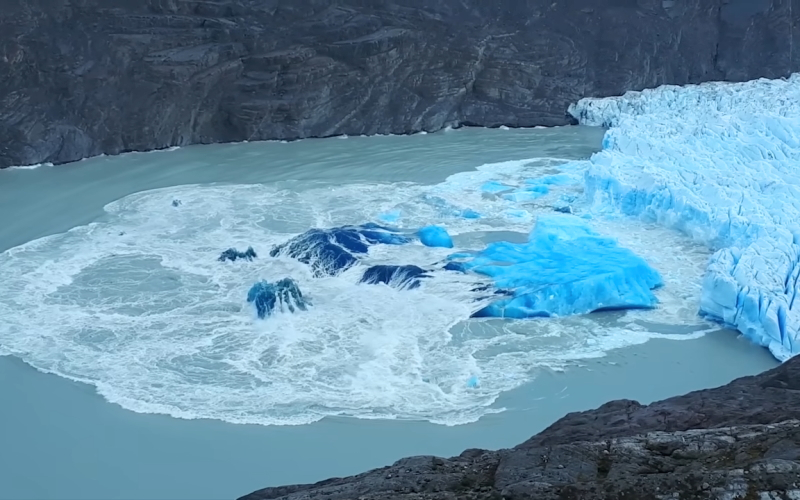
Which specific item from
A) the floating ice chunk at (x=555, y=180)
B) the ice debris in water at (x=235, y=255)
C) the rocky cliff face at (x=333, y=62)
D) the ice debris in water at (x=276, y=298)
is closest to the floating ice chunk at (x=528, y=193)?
the floating ice chunk at (x=555, y=180)

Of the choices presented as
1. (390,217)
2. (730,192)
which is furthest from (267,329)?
(730,192)

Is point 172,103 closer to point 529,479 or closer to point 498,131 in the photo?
point 498,131

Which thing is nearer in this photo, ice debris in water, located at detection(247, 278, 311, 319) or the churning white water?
the churning white water

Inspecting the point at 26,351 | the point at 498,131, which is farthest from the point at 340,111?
the point at 26,351

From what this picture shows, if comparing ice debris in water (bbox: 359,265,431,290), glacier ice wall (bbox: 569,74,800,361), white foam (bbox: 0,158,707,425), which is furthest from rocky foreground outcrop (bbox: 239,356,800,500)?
ice debris in water (bbox: 359,265,431,290)

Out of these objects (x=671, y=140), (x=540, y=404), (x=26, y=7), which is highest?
(x=26, y=7)

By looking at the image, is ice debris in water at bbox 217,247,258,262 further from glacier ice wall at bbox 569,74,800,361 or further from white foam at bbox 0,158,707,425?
glacier ice wall at bbox 569,74,800,361
